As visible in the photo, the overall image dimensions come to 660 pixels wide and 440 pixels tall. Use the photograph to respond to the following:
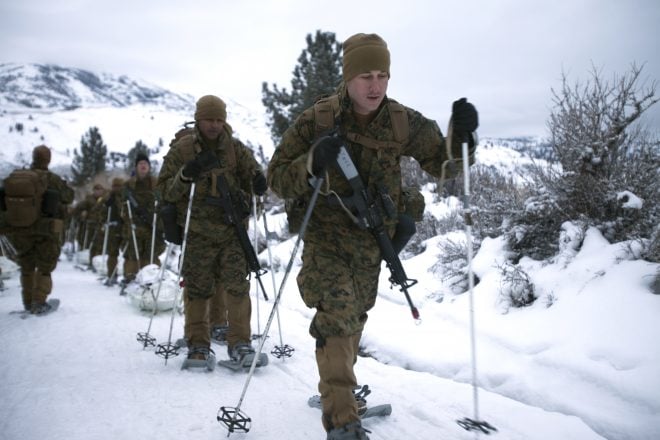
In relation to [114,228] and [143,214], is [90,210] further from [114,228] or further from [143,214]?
[143,214]

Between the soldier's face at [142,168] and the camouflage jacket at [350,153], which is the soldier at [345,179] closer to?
the camouflage jacket at [350,153]

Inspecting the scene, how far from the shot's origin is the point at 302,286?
8.33 feet

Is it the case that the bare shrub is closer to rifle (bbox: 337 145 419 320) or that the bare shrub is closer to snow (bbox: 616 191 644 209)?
snow (bbox: 616 191 644 209)

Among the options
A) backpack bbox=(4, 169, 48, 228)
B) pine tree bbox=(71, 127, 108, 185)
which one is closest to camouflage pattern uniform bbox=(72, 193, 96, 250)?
backpack bbox=(4, 169, 48, 228)

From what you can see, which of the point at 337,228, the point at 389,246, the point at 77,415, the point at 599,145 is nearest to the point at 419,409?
the point at 389,246

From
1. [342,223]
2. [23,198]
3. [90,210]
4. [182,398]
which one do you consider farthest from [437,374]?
[90,210]

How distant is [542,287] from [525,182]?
2.10 metres

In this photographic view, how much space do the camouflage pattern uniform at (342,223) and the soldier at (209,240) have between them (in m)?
1.55

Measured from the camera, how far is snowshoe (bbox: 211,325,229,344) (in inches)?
191

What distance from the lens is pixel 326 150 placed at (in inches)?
87.4

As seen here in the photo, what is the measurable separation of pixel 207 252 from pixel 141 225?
5003 millimetres

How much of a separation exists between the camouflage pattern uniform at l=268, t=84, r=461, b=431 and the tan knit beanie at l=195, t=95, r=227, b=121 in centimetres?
165

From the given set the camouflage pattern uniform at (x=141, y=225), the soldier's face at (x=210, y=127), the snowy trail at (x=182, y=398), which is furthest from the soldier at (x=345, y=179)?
the camouflage pattern uniform at (x=141, y=225)

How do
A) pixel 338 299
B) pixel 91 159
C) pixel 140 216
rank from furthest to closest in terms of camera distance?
1. pixel 91 159
2. pixel 140 216
3. pixel 338 299
